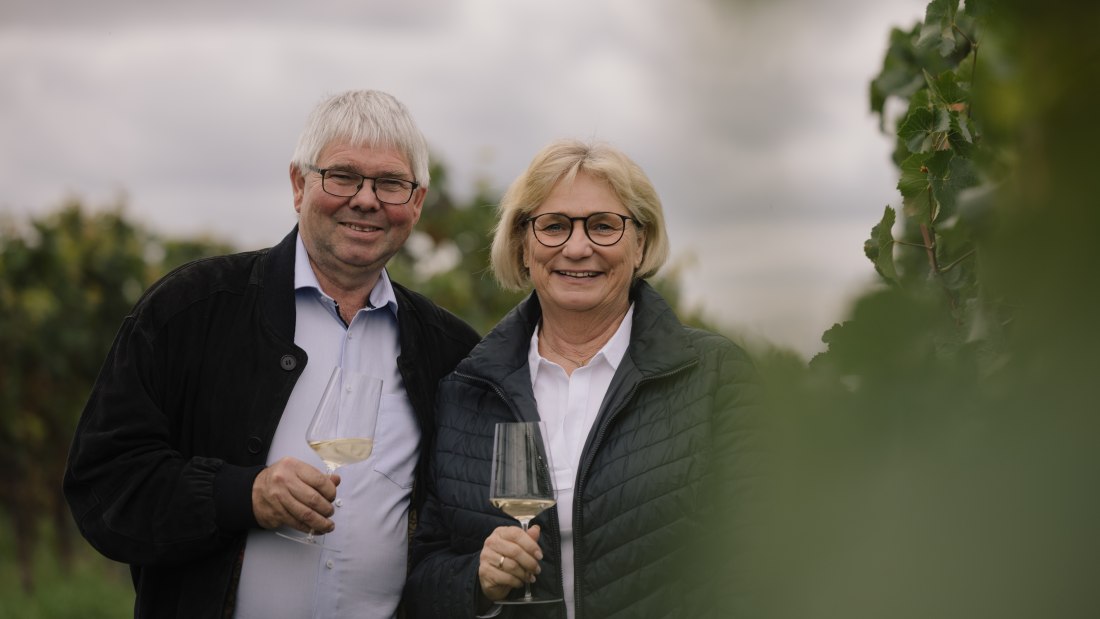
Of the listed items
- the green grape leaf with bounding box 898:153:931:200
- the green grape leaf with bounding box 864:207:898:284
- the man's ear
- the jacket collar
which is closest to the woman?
the jacket collar

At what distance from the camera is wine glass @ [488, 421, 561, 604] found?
2.97 m

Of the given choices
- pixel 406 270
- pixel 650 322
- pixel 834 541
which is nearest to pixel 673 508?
pixel 650 322

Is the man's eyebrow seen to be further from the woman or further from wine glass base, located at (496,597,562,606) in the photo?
wine glass base, located at (496,597,562,606)

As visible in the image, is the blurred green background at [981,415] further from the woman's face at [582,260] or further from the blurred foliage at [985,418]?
the woman's face at [582,260]

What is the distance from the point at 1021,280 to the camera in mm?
360

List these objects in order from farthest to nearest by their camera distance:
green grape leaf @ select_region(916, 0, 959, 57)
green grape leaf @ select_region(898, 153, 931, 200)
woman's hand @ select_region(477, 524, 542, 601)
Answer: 1. woman's hand @ select_region(477, 524, 542, 601)
2. green grape leaf @ select_region(916, 0, 959, 57)
3. green grape leaf @ select_region(898, 153, 931, 200)

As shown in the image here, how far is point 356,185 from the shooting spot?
12.7ft

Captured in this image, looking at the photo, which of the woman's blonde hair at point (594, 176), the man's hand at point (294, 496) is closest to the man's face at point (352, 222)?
the woman's blonde hair at point (594, 176)

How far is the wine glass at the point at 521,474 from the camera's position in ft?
9.74

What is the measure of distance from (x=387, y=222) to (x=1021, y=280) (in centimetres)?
365

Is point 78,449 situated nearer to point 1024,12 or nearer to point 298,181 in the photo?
point 298,181

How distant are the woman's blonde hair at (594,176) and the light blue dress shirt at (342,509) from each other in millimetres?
677

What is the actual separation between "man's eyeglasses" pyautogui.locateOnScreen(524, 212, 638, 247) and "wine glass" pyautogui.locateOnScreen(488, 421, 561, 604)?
83cm

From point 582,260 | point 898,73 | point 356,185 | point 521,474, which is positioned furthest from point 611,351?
point 898,73
